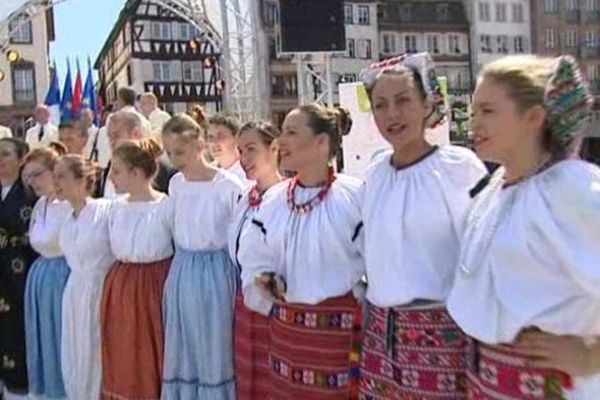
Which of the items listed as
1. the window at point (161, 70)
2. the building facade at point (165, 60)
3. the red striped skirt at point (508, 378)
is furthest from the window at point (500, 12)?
the red striped skirt at point (508, 378)

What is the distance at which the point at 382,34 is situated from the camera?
5081cm

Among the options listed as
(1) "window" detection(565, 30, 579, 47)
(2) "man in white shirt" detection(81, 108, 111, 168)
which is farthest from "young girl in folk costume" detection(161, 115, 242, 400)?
(1) "window" detection(565, 30, 579, 47)

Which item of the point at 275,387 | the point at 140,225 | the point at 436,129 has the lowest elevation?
the point at 275,387

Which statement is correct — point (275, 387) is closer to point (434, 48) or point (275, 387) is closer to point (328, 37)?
point (328, 37)

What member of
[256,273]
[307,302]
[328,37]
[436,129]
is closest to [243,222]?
[256,273]

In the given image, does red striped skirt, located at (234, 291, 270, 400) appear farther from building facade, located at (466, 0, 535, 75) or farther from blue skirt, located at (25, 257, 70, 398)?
building facade, located at (466, 0, 535, 75)

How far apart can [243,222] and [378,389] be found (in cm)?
133

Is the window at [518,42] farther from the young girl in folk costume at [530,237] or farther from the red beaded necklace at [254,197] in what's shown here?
the young girl in folk costume at [530,237]

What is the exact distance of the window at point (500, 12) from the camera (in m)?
52.8

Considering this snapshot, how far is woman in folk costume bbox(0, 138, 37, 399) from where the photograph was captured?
16.9ft

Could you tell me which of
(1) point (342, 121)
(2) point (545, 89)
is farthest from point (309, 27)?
(2) point (545, 89)

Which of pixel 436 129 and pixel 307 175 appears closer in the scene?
pixel 436 129

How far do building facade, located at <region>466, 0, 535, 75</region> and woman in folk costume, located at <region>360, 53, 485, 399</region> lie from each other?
166 ft

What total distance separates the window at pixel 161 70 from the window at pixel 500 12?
20064 millimetres
